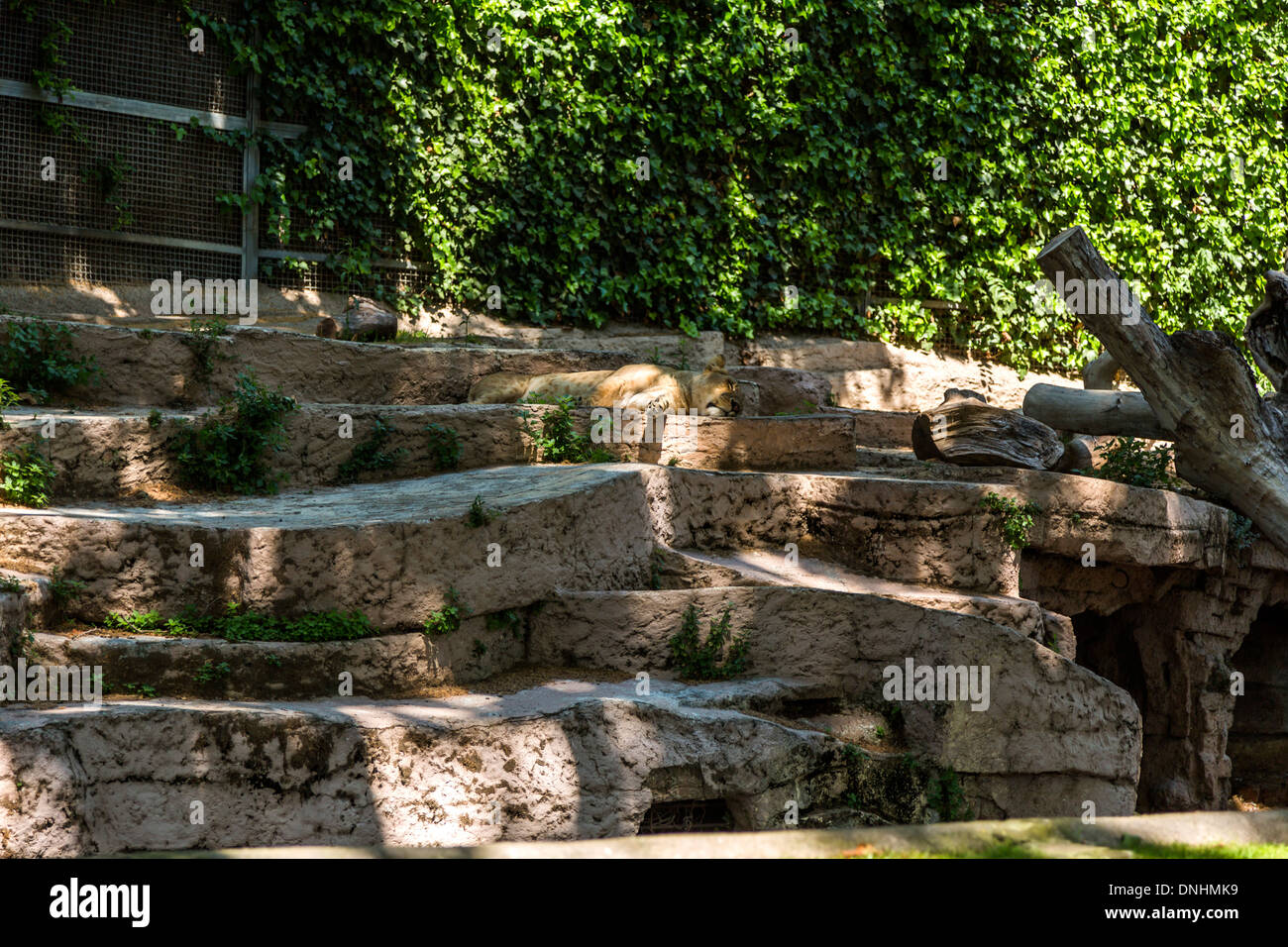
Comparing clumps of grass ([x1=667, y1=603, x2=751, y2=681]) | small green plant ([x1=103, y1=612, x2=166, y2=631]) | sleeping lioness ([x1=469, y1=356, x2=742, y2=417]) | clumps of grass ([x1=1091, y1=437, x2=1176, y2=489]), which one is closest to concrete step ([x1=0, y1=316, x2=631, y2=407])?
sleeping lioness ([x1=469, y1=356, x2=742, y2=417])

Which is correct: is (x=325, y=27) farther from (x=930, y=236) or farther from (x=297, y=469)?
(x=930, y=236)

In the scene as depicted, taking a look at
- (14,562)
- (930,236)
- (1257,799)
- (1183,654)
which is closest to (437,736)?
(14,562)

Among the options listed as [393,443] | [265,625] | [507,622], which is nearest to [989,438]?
[507,622]

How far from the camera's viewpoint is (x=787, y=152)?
11.7 m

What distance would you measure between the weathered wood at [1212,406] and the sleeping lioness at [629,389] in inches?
90.1

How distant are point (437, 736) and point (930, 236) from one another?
949 cm

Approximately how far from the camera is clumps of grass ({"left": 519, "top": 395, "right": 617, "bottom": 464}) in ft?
23.7

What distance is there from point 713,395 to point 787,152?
15.5 ft

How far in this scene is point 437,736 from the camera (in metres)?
4.43

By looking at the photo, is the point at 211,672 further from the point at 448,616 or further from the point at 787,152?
the point at 787,152

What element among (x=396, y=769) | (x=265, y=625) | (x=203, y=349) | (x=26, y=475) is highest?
(x=203, y=349)

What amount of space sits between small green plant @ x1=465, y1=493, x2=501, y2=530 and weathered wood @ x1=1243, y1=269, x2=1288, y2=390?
228 inches
